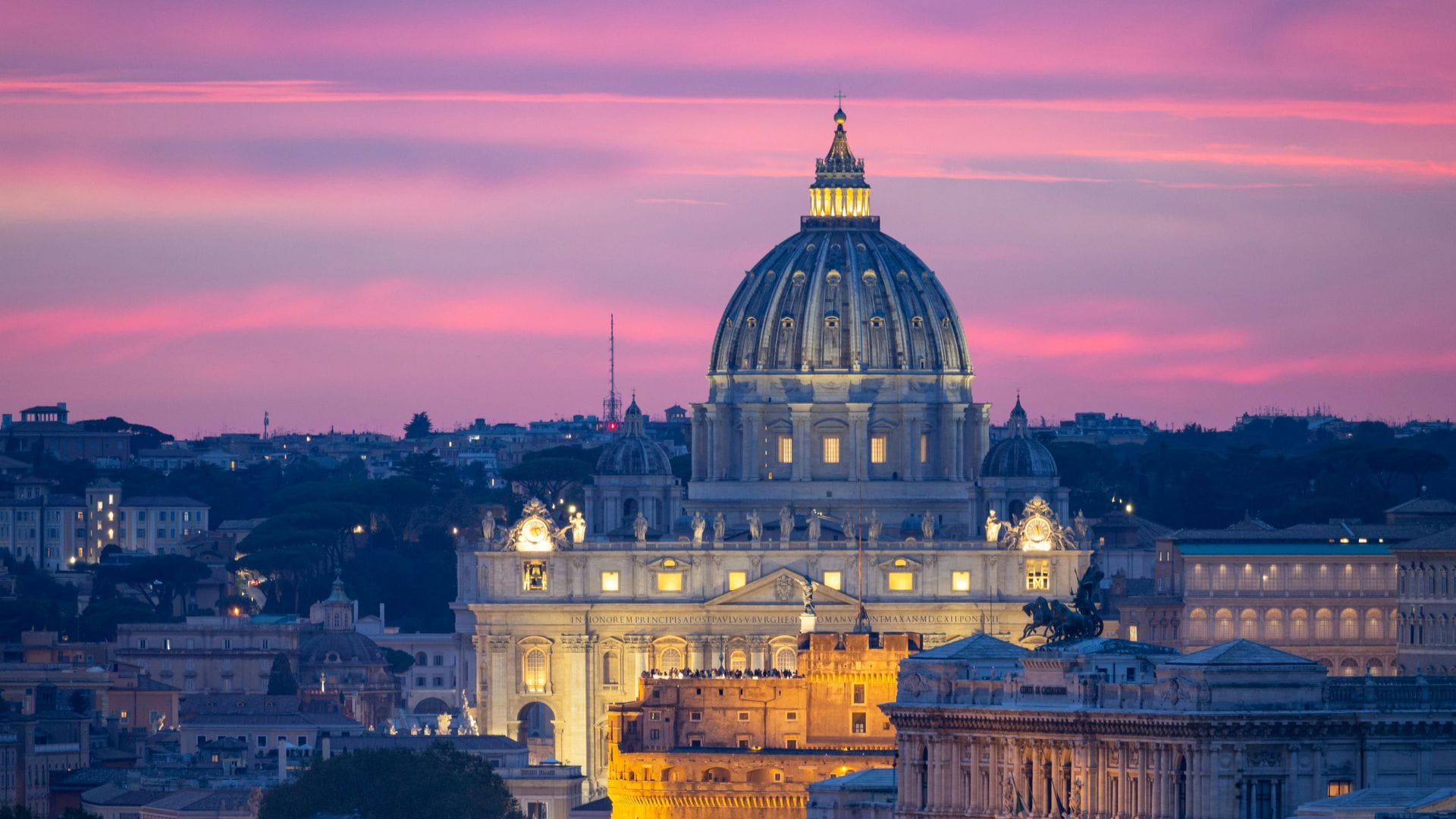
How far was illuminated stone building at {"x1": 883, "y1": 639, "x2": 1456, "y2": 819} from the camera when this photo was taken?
138625 millimetres

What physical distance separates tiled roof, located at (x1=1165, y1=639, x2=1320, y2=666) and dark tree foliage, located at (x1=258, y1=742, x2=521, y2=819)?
4372 centimetres

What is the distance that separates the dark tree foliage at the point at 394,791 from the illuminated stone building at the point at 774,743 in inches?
208

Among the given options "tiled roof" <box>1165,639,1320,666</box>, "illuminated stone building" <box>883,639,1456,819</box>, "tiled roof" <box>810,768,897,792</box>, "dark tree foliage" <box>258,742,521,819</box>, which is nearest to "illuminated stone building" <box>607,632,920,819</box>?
"dark tree foliage" <box>258,742,521,819</box>

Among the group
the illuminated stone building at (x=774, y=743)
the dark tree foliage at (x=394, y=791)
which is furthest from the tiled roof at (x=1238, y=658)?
the illuminated stone building at (x=774, y=743)

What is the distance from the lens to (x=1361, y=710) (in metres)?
140

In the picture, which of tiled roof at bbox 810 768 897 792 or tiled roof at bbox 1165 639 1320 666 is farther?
tiled roof at bbox 810 768 897 792

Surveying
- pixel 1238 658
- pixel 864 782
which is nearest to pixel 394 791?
pixel 864 782

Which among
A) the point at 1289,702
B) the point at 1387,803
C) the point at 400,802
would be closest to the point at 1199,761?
the point at 1289,702

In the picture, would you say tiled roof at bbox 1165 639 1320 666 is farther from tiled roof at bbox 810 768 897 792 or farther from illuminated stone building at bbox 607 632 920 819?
illuminated stone building at bbox 607 632 920 819

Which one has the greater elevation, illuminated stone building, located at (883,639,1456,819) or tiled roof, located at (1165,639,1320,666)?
tiled roof, located at (1165,639,1320,666)

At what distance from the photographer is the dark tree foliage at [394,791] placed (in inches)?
7283

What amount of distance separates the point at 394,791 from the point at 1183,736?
5102cm

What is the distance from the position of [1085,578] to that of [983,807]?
9.20 meters

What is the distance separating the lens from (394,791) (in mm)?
186375
